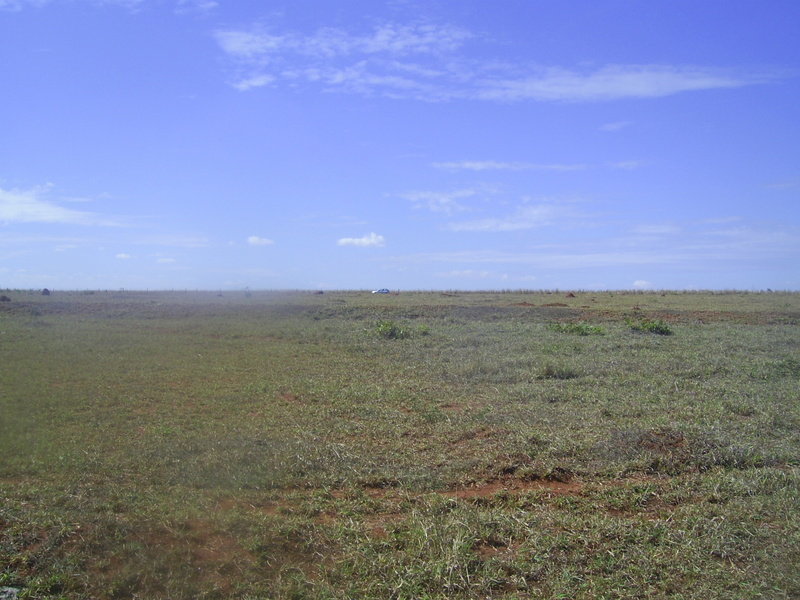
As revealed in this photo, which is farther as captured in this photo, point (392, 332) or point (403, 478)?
point (392, 332)

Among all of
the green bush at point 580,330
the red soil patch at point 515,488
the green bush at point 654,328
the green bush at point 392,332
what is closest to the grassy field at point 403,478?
the red soil patch at point 515,488

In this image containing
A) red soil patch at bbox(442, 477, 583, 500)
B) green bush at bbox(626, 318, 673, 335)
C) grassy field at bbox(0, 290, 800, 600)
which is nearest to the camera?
grassy field at bbox(0, 290, 800, 600)

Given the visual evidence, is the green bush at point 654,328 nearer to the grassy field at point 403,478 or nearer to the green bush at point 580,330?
the green bush at point 580,330

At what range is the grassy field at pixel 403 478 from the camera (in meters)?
4.13

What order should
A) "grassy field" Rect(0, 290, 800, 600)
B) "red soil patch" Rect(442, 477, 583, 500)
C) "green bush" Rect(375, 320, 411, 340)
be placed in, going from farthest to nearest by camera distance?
"green bush" Rect(375, 320, 411, 340)
"red soil patch" Rect(442, 477, 583, 500)
"grassy field" Rect(0, 290, 800, 600)

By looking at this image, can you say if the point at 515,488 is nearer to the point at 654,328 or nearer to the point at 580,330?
the point at 580,330

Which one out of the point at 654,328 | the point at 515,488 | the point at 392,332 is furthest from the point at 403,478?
the point at 654,328

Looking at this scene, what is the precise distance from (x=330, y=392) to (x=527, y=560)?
6355 millimetres

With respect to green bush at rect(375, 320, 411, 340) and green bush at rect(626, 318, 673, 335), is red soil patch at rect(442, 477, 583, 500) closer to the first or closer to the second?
green bush at rect(375, 320, 411, 340)

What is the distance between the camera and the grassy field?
13.6 ft

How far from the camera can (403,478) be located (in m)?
5.98

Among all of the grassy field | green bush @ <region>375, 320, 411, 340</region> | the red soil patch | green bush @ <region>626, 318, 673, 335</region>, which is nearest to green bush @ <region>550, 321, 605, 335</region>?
green bush @ <region>626, 318, 673, 335</region>

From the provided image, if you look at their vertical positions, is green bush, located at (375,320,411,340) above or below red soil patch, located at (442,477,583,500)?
above

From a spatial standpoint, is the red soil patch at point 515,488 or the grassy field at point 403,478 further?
the red soil patch at point 515,488
